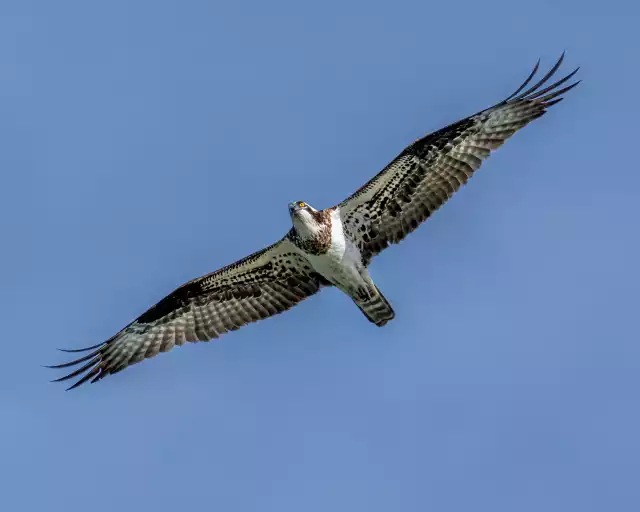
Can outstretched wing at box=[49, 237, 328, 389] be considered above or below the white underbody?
above

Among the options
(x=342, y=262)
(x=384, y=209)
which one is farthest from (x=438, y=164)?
(x=342, y=262)

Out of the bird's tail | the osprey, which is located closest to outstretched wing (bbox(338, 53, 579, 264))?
the osprey

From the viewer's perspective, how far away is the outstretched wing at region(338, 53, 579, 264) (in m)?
17.7

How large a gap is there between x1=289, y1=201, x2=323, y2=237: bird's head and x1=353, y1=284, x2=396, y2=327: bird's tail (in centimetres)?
127

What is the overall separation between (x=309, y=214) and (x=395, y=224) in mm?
1387

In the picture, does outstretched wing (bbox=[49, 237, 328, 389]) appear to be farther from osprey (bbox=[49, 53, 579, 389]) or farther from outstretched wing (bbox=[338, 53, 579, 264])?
outstretched wing (bbox=[338, 53, 579, 264])

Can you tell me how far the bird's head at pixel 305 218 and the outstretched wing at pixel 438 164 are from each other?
59cm

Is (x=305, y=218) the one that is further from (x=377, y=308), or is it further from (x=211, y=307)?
(x=211, y=307)

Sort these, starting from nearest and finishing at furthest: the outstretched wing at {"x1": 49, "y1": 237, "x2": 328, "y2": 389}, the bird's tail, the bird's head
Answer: the bird's head
the bird's tail
the outstretched wing at {"x1": 49, "y1": 237, "x2": 328, "y2": 389}

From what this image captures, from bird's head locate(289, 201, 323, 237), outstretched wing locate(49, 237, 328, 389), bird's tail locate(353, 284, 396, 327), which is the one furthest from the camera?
outstretched wing locate(49, 237, 328, 389)

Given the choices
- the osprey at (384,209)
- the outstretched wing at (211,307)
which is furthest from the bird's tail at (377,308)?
the outstretched wing at (211,307)

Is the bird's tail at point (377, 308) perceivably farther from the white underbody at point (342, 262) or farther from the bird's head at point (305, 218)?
the bird's head at point (305, 218)

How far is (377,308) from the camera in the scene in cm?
1784

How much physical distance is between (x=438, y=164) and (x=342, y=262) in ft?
6.50
